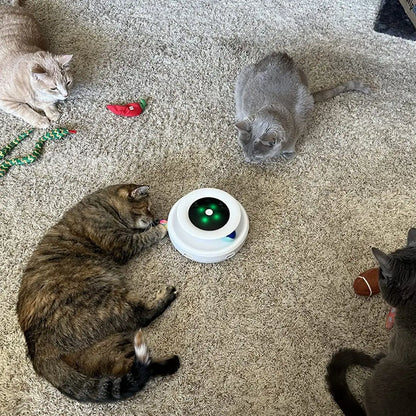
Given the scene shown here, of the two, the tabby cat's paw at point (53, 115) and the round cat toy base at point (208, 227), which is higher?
the round cat toy base at point (208, 227)

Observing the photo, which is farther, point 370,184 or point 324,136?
point 324,136

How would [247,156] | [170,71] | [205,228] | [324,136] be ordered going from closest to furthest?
[205,228] < [247,156] < [324,136] < [170,71]

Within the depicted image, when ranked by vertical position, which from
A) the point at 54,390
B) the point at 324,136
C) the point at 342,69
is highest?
the point at 342,69

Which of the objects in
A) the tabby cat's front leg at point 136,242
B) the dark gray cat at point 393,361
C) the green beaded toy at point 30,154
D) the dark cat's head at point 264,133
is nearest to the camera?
the dark gray cat at point 393,361

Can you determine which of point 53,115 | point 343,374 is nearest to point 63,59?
point 53,115

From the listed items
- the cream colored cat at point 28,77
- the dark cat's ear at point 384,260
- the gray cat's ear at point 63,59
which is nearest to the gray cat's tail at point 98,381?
the dark cat's ear at point 384,260

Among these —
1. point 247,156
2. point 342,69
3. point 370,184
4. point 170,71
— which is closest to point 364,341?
point 370,184

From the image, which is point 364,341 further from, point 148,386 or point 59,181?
point 59,181

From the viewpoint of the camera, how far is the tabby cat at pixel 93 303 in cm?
112

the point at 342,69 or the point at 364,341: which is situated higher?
the point at 342,69

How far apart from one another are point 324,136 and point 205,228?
70cm

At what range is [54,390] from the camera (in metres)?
1.21

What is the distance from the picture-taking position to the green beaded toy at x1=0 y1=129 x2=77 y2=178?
62.2 inches

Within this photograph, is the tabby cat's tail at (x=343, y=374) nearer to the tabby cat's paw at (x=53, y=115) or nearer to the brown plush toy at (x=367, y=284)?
the brown plush toy at (x=367, y=284)
